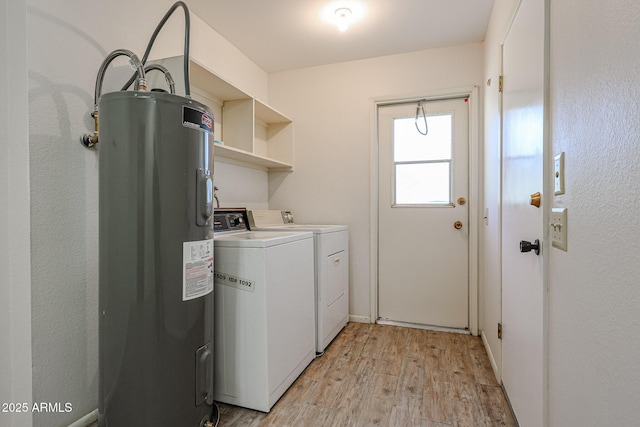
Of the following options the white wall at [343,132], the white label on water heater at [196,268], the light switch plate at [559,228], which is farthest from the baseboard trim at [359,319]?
the light switch plate at [559,228]

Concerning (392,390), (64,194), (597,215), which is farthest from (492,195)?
(64,194)

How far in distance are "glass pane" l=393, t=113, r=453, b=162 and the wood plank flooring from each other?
5.03ft

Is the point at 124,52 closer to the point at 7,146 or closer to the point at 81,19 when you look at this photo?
the point at 81,19

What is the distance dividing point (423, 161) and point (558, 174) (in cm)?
189

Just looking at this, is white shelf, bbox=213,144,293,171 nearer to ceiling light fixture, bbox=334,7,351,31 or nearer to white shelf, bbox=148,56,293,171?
white shelf, bbox=148,56,293,171

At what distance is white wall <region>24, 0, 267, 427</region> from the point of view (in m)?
1.28

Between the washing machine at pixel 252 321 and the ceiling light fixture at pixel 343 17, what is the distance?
1543 millimetres

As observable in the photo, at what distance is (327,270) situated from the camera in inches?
91.7

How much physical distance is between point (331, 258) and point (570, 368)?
1686 millimetres

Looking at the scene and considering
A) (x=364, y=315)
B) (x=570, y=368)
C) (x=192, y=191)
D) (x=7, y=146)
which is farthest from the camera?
(x=364, y=315)

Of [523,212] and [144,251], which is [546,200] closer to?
[523,212]

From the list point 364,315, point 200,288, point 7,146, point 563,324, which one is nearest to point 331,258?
point 364,315

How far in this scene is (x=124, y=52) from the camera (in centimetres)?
137

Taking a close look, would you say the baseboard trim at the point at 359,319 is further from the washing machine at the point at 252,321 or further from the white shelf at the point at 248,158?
the white shelf at the point at 248,158
